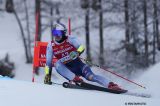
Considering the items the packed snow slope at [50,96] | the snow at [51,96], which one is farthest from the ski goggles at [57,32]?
the packed snow slope at [50,96]

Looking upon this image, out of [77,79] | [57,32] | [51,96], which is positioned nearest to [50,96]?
[51,96]

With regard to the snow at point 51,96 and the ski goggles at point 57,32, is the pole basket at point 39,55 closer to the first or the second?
the ski goggles at point 57,32

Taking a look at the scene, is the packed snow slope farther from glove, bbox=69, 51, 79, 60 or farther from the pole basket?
the pole basket

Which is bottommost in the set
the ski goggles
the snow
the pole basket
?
the snow

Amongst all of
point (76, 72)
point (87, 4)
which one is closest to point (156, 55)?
point (87, 4)

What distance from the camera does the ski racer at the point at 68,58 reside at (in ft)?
39.9

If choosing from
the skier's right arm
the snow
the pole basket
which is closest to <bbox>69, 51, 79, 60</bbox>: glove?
the skier's right arm

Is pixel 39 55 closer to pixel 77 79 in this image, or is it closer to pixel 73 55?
pixel 73 55

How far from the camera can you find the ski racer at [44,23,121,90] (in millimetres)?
12167

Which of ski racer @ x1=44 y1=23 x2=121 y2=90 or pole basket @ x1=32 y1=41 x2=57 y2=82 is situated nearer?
ski racer @ x1=44 y1=23 x2=121 y2=90

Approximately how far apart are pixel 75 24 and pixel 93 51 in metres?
4.12

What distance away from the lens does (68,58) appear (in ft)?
40.8

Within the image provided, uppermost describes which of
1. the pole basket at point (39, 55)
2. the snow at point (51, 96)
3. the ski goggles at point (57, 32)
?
the ski goggles at point (57, 32)

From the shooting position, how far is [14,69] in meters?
35.0
